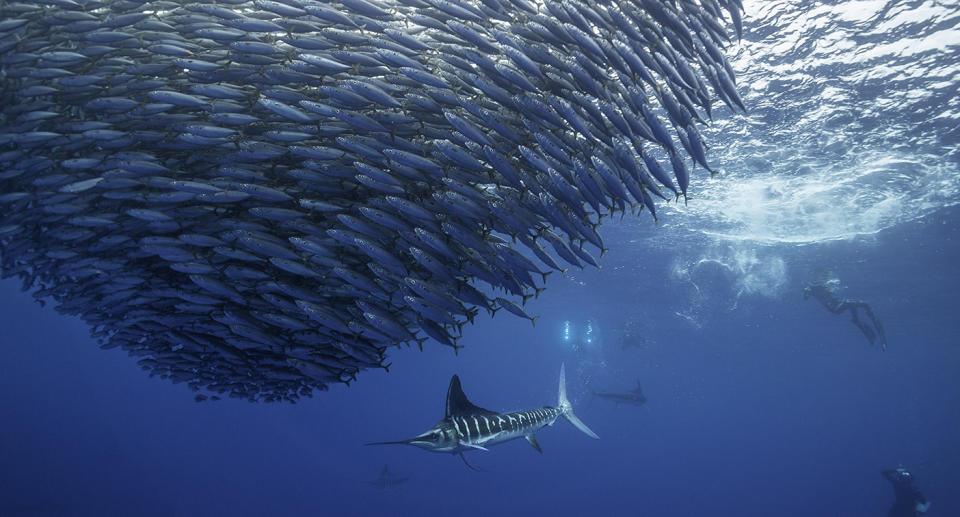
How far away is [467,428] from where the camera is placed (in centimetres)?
726

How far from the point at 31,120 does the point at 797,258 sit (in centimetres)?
3205

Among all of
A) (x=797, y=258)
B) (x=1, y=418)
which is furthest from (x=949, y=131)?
(x=1, y=418)

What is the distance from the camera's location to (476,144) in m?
4.78

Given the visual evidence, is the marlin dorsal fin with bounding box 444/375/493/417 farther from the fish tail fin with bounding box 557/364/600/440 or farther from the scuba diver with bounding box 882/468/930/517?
the scuba diver with bounding box 882/468/930/517

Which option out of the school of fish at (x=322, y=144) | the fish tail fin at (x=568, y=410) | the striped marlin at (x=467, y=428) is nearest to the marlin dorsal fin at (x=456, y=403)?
the striped marlin at (x=467, y=428)

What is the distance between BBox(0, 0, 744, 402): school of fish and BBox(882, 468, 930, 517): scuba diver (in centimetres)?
2119

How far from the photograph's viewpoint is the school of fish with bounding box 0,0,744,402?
4.41 m

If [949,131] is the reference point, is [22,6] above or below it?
below

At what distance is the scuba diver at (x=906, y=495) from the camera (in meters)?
17.7

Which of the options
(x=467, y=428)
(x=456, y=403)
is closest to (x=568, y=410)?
(x=456, y=403)

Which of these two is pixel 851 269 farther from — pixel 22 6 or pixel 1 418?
pixel 1 418

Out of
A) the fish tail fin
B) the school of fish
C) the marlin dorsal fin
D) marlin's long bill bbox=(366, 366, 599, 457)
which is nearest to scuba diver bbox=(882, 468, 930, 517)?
the fish tail fin

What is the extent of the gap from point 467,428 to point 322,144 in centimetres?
471

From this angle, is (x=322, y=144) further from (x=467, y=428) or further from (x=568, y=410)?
(x=568, y=410)
